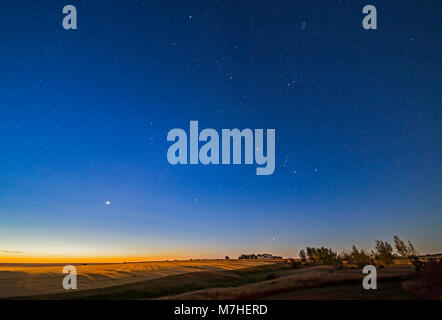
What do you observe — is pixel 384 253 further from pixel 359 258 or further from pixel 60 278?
pixel 60 278

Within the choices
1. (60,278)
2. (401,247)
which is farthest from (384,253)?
(60,278)

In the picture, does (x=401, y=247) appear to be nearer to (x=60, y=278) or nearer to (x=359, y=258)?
(x=359, y=258)

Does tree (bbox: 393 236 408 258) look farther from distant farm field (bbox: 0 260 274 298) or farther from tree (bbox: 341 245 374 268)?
distant farm field (bbox: 0 260 274 298)

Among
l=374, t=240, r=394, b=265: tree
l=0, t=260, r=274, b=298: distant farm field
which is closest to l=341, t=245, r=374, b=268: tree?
l=374, t=240, r=394, b=265: tree

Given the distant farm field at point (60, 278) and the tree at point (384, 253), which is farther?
the tree at point (384, 253)

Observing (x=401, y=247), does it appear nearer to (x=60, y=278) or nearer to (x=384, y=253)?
(x=384, y=253)

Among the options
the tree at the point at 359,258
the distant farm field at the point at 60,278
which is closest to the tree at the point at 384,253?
the tree at the point at 359,258

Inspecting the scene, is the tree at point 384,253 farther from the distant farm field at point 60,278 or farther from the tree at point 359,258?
the distant farm field at point 60,278

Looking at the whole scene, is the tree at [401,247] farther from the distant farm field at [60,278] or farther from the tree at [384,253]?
the distant farm field at [60,278]
